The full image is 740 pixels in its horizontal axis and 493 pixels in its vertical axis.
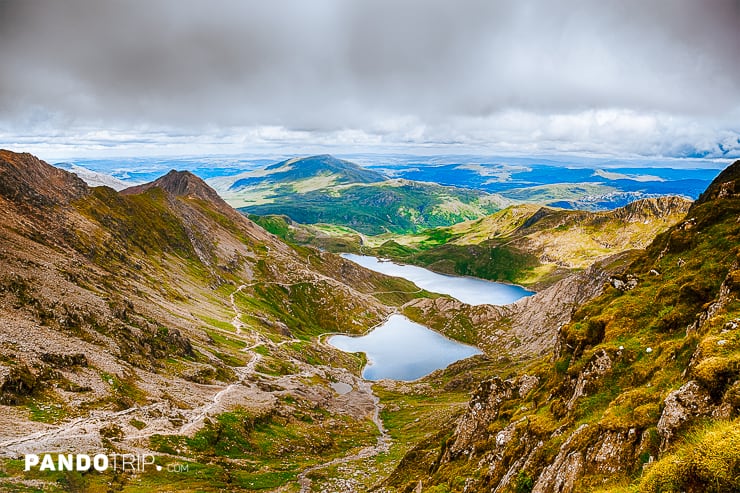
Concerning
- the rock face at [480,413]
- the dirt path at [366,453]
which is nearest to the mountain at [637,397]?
the rock face at [480,413]

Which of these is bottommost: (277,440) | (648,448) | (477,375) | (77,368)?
(477,375)

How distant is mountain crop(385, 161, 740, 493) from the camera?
18.3m

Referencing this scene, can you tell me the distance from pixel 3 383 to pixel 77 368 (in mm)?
17547

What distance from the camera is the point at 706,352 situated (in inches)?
891

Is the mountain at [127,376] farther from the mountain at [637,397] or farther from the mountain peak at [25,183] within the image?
the mountain at [637,397]

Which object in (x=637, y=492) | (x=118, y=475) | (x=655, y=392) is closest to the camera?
(x=637, y=492)

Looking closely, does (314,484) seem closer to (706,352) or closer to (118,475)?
(118,475)

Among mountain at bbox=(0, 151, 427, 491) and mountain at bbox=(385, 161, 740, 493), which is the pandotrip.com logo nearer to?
mountain at bbox=(0, 151, 427, 491)

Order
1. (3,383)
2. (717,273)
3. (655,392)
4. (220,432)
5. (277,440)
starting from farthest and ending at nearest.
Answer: (277,440), (220,432), (3,383), (717,273), (655,392)

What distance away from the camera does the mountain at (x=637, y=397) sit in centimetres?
1830

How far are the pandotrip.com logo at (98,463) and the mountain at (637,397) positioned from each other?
42.1m

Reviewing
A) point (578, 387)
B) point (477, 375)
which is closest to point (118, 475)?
point (578, 387)

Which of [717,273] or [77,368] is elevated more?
[717,273]

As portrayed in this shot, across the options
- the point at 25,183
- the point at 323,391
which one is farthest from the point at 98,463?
the point at 25,183
